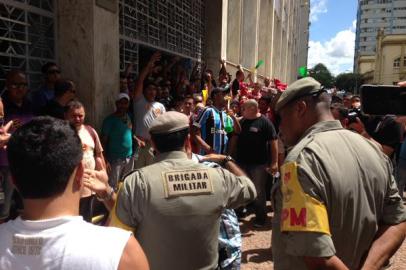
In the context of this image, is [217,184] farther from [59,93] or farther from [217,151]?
[217,151]

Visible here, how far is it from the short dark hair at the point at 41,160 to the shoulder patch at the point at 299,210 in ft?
2.72

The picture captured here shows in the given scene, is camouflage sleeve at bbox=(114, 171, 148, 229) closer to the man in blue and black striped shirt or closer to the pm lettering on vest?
the pm lettering on vest

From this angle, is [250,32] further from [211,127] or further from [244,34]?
[211,127]

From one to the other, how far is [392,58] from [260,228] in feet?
268

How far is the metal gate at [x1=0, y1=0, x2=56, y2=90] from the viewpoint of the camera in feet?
14.9

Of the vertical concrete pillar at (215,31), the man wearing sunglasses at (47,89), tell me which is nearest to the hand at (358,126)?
the man wearing sunglasses at (47,89)

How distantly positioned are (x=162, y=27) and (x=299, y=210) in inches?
324

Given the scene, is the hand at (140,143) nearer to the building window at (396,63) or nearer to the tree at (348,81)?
the building window at (396,63)

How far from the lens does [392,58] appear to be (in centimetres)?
7681

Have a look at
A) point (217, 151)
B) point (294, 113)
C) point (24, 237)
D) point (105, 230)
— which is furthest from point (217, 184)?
point (217, 151)

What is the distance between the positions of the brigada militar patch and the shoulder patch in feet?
2.41

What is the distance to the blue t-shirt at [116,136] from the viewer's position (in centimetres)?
509

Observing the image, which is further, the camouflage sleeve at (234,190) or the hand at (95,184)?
the camouflage sleeve at (234,190)

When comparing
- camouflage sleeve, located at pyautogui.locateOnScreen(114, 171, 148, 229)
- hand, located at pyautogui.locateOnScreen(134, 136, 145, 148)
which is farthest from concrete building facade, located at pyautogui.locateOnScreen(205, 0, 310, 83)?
camouflage sleeve, located at pyautogui.locateOnScreen(114, 171, 148, 229)
